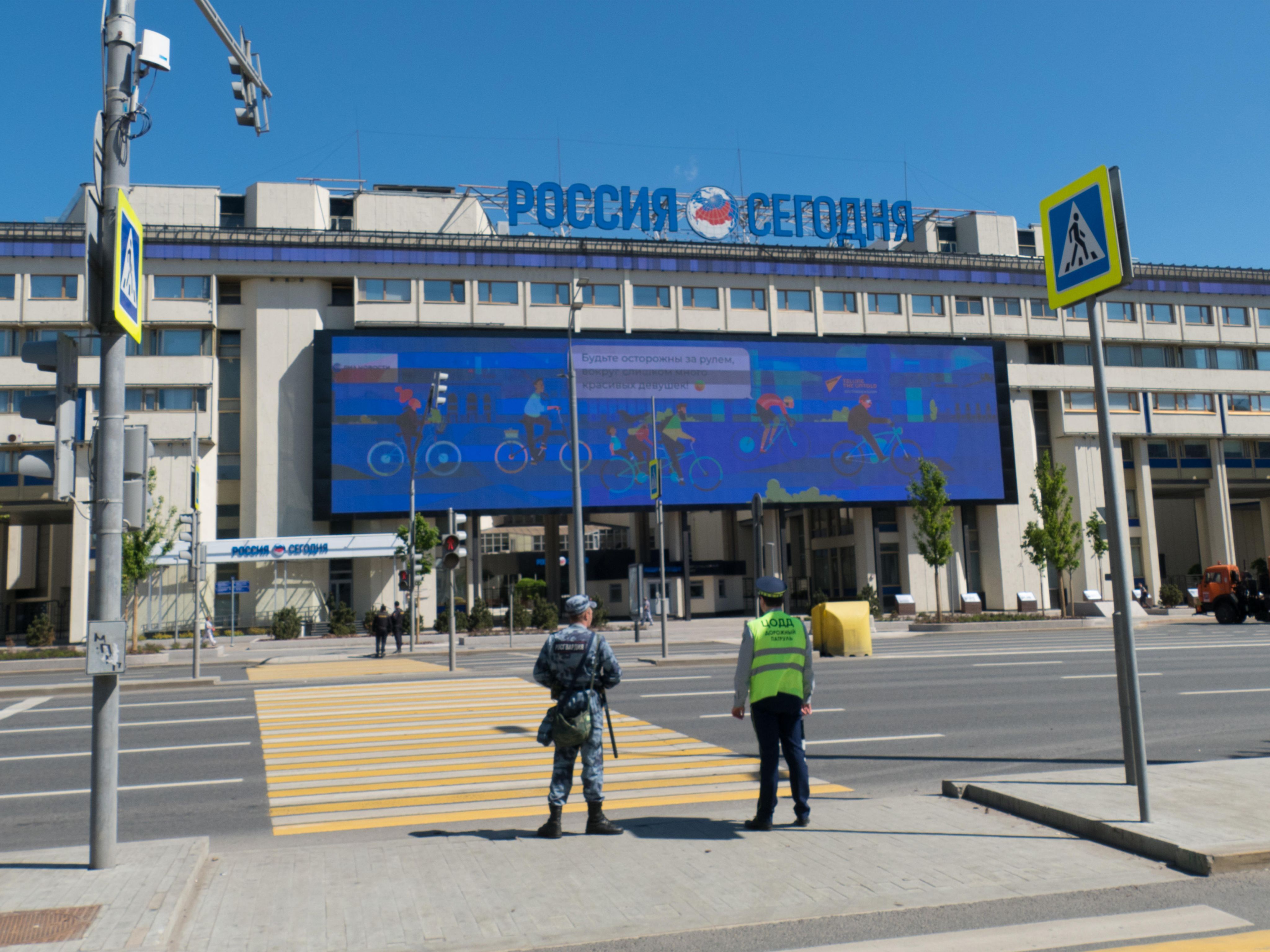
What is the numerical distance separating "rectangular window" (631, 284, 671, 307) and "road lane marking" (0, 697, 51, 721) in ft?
130

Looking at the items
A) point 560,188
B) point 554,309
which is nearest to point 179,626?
point 554,309

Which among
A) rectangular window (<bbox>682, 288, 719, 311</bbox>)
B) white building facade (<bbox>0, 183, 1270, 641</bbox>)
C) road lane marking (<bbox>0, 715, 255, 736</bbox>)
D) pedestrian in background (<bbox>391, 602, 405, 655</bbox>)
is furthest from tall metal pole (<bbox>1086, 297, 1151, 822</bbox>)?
rectangular window (<bbox>682, 288, 719, 311</bbox>)

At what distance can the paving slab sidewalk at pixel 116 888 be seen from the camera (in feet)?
Answer: 16.6

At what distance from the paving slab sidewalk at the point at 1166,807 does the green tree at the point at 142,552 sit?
28824 mm

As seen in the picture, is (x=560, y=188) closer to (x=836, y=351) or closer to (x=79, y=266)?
(x=836, y=351)

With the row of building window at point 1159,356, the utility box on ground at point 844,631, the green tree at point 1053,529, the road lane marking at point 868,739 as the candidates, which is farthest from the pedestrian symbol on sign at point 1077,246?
the row of building window at point 1159,356

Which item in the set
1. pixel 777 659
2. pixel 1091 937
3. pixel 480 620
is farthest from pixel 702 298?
pixel 1091 937

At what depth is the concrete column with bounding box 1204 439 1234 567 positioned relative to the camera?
60500 millimetres

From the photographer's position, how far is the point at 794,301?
56.8 meters

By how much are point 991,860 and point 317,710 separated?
1164 centimetres

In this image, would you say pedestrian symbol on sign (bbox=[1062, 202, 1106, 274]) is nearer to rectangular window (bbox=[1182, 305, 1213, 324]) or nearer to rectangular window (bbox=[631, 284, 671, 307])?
rectangular window (bbox=[631, 284, 671, 307])

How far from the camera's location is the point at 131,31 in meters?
6.94

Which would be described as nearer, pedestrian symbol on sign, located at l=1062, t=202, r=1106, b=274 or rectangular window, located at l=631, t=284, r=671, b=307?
pedestrian symbol on sign, located at l=1062, t=202, r=1106, b=274

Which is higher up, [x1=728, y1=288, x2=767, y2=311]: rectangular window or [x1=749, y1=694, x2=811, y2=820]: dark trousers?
[x1=728, y1=288, x2=767, y2=311]: rectangular window
